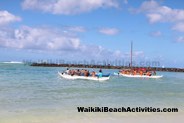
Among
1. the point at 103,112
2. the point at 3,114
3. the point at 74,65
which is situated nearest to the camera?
the point at 3,114

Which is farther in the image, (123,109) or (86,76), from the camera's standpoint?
(86,76)

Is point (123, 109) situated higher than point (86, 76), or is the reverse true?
point (86, 76)

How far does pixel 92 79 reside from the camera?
42062mm

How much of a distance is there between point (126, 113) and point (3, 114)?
18.1ft

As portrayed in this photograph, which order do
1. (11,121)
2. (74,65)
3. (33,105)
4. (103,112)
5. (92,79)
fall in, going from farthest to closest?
(74,65) → (92,79) → (33,105) → (103,112) → (11,121)

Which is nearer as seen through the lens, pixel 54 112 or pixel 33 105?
pixel 54 112

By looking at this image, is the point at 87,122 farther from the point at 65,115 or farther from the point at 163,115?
the point at 163,115

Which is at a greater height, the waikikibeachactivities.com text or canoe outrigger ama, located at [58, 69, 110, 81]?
canoe outrigger ama, located at [58, 69, 110, 81]

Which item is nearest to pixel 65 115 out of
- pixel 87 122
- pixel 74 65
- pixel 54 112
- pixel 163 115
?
pixel 54 112

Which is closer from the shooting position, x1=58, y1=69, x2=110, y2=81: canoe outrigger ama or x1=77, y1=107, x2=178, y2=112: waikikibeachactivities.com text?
x1=77, y1=107, x2=178, y2=112: waikikibeachactivities.com text

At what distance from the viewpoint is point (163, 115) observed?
14828 millimetres

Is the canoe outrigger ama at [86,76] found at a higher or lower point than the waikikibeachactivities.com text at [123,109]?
higher

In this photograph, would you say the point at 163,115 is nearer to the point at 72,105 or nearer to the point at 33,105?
the point at 72,105

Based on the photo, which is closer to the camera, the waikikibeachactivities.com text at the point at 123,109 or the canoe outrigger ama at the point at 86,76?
the waikikibeachactivities.com text at the point at 123,109
